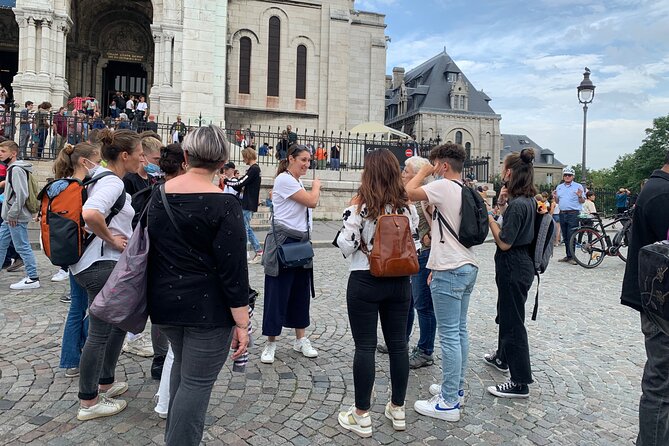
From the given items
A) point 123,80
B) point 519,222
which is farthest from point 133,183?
point 123,80

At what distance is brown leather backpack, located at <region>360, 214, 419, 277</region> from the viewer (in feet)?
10.5

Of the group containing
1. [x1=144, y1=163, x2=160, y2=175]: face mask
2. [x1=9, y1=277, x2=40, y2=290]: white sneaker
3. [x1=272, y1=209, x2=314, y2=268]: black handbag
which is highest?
[x1=144, y1=163, x2=160, y2=175]: face mask

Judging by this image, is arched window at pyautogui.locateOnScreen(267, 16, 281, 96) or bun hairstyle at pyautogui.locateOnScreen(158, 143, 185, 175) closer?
bun hairstyle at pyautogui.locateOnScreen(158, 143, 185, 175)

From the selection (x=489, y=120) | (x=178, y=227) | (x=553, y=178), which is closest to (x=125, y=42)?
(x=178, y=227)

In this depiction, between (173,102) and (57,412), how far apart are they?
18315mm

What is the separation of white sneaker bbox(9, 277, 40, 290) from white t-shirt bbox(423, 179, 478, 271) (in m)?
6.20

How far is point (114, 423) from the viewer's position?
3406 mm

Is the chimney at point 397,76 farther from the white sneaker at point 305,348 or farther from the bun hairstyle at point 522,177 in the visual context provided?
the bun hairstyle at point 522,177

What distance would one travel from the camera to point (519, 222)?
3799mm

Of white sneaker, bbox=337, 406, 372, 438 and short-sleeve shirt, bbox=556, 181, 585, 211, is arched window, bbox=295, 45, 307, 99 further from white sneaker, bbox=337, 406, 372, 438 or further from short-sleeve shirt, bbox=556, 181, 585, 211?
white sneaker, bbox=337, 406, 372, 438

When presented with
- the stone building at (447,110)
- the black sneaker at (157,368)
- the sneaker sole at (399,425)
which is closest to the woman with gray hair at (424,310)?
the sneaker sole at (399,425)

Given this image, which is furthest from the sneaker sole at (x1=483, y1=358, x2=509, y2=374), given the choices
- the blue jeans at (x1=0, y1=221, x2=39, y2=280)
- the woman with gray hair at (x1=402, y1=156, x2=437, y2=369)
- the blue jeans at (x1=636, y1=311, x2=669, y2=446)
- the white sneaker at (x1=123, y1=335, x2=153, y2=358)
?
the blue jeans at (x1=0, y1=221, x2=39, y2=280)

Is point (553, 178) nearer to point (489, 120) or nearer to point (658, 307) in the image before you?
point (489, 120)

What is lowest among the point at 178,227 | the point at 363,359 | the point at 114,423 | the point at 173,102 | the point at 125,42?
the point at 114,423
